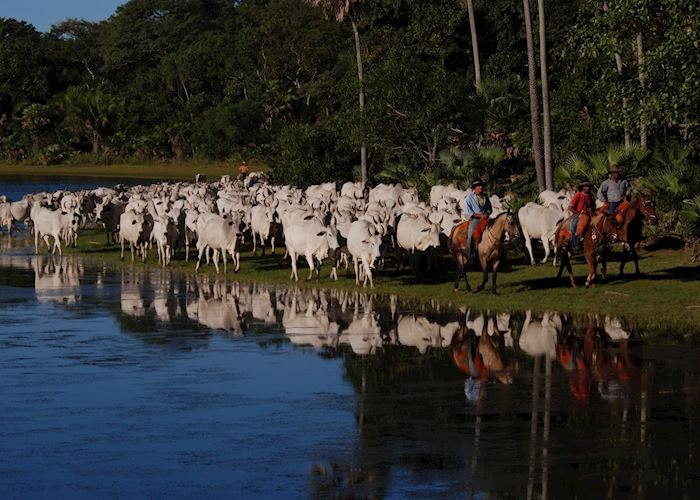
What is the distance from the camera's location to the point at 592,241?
26.6m

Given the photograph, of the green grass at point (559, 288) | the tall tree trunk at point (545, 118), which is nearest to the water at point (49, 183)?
the tall tree trunk at point (545, 118)

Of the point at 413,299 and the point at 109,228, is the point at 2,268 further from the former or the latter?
the point at 413,299

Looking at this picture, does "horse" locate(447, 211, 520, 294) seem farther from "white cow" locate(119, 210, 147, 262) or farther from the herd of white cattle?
"white cow" locate(119, 210, 147, 262)

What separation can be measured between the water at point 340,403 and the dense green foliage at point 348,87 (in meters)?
8.40

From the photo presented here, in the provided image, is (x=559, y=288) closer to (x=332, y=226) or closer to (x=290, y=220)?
(x=332, y=226)

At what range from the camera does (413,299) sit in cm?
2580

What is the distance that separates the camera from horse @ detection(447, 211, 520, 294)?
24.9m

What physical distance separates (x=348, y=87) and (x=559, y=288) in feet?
96.9

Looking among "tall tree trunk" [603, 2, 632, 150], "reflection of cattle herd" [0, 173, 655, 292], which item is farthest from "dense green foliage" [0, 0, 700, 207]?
"reflection of cattle herd" [0, 173, 655, 292]

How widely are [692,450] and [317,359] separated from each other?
6978mm

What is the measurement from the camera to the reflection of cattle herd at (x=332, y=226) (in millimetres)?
27688

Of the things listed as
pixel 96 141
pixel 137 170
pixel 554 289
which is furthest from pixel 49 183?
pixel 554 289

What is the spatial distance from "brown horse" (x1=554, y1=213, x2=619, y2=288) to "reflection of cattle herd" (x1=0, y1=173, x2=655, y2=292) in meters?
0.02

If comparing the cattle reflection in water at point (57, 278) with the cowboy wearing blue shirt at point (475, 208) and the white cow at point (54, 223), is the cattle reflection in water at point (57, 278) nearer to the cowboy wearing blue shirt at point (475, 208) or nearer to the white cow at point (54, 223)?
the white cow at point (54, 223)
